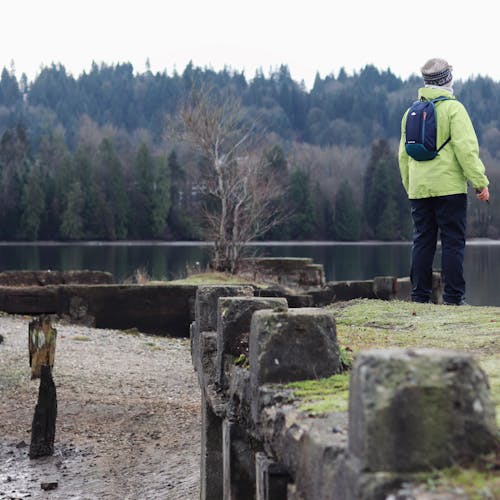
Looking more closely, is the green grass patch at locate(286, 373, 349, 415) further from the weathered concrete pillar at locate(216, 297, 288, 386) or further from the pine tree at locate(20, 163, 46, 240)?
the pine tree at locate(20, 163, 46, 240)

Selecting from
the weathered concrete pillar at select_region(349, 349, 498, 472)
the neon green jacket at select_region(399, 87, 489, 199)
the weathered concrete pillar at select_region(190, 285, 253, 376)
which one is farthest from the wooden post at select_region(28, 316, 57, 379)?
the weathered concrete pillar at select_region(349, 349, 498, 472)

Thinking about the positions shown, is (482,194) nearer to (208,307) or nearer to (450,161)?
(450,161)

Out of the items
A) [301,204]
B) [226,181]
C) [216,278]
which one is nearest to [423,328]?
[216,278]

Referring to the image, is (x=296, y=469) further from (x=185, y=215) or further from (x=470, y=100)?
(x=470, y=100)

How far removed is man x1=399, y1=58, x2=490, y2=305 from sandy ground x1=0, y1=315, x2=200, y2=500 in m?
3.12

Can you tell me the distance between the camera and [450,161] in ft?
29.4

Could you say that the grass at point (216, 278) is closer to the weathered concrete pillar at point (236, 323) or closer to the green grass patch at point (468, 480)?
the weathered concrete pillar at point (236, 323)

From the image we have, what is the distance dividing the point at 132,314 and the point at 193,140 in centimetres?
897

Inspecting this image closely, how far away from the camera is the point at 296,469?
349 cm

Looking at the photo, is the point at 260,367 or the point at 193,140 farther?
the point at 193,140

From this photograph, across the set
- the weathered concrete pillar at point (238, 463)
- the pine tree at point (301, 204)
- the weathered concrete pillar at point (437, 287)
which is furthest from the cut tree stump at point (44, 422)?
the pine tree at point (301, 204)

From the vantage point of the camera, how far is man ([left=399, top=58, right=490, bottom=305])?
29.0 feet

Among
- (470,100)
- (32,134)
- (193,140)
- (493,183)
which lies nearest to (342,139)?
(470,100)

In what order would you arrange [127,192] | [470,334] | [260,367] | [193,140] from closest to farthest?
[260,367] < [470,334] < [193,140] < [127,192]
